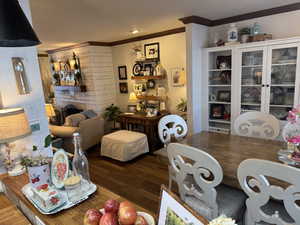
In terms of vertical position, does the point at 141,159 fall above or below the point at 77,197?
below

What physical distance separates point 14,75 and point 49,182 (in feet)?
3.30

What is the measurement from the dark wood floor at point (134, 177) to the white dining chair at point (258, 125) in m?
1.05

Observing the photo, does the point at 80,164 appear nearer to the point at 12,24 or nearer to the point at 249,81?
the point at 12,24

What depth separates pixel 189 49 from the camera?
3.28m

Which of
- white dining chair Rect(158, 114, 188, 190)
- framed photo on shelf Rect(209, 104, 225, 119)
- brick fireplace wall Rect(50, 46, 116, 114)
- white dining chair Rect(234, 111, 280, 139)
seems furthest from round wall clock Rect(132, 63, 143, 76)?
white dining chair Rect(234, 111, 280, 139)

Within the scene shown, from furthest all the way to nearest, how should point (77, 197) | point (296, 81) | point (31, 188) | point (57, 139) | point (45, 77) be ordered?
point (45, 77) < point (57, 139) < point (296, 81) < point (31, 188) < point (77, 197)

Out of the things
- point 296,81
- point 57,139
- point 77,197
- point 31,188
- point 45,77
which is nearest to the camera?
point 77,197

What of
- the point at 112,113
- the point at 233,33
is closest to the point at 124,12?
the point at 233,33

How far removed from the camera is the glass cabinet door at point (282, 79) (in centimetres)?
281

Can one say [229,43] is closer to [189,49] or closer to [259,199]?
[189,49]

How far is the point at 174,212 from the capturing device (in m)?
0.67

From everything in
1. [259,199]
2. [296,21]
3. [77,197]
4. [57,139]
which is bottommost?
[57,139]

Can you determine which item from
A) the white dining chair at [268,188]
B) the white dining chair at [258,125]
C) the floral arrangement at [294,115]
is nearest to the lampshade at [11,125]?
the white dining chair at [268,188]

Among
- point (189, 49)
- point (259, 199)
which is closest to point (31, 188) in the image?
point (259, 199)
